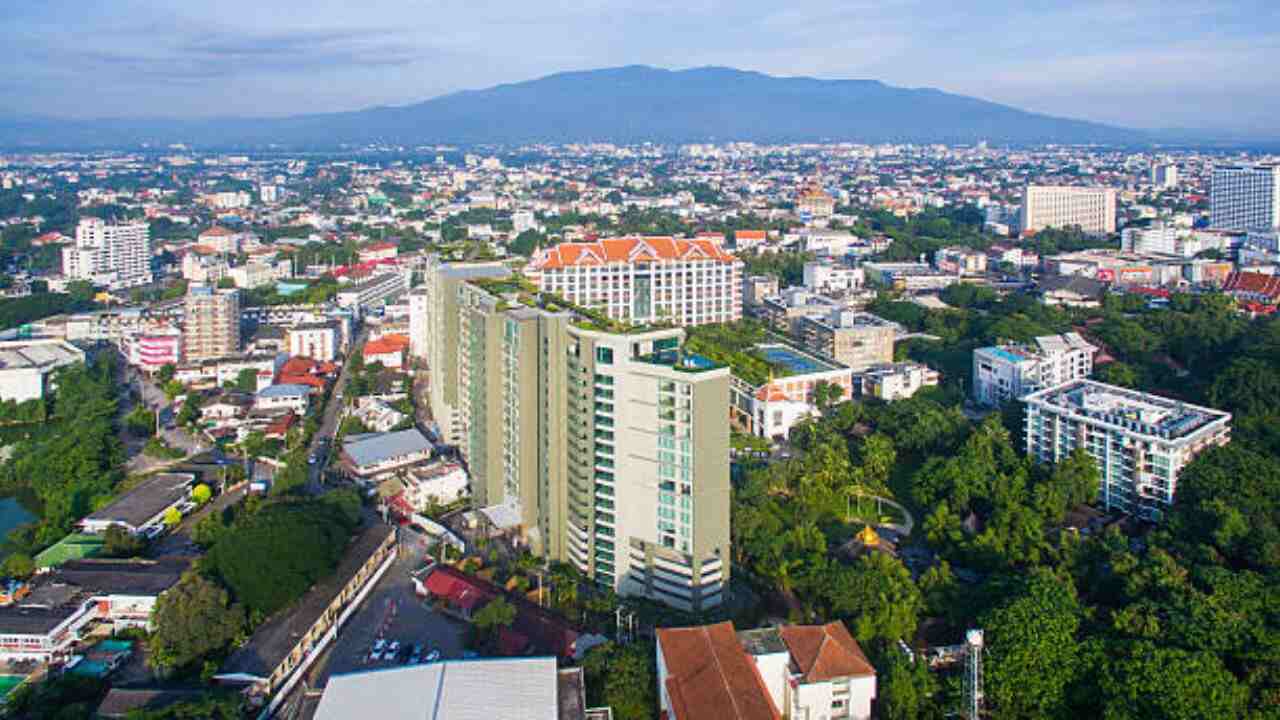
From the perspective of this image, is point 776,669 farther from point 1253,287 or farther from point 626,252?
point 1253,287

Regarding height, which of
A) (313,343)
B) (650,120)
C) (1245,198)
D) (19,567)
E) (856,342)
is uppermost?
(650,120)

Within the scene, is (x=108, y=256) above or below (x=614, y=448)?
above

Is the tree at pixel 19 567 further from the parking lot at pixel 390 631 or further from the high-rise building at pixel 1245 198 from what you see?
the high-rise building at pixel 1245 198

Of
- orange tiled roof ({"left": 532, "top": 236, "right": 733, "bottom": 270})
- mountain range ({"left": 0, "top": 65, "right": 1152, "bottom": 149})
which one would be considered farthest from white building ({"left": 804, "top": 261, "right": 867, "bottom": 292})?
mountain range ({"left": 0, "top": 65, "right": 1152, "bottom": 149})

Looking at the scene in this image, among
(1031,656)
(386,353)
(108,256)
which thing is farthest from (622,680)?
(108,256)

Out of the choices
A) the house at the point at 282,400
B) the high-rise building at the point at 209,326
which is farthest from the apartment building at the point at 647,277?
the high-rise building at the point at 209,326

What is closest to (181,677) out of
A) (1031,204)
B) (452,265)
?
(452,265)
